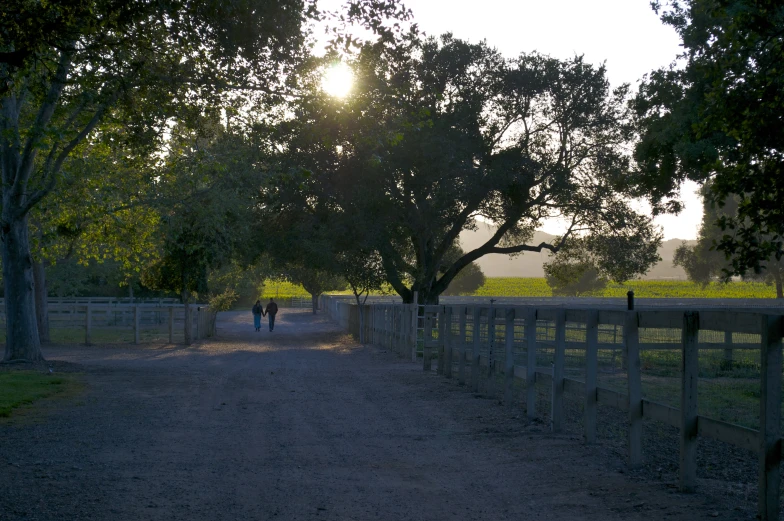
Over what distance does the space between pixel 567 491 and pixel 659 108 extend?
17.1 m

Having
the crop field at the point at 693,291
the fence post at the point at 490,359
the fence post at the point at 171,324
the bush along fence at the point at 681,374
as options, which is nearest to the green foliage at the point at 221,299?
the fence post at the point at 171,324

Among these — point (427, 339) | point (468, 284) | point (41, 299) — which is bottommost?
point (427, 339)

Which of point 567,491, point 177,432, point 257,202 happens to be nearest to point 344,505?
point 567,491

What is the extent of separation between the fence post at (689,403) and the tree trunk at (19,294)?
16.8 metres

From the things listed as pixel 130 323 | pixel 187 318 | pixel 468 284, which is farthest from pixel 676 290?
pixel 187 318

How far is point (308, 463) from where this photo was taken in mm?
7711

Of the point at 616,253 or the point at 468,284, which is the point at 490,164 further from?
the point at 468,284

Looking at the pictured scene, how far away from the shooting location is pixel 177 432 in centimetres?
964

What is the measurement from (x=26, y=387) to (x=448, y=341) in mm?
7949

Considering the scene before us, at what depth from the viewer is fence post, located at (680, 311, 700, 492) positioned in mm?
6336

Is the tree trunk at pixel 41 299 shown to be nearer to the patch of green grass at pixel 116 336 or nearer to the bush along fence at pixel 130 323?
the bush along fence at pixel 130 323

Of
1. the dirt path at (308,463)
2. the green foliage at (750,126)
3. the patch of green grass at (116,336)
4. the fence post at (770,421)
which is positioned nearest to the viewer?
the fence post at (770,421)

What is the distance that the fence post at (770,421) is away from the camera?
528 centimetres

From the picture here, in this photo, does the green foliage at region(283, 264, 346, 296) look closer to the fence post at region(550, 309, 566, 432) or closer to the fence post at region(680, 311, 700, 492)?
the fence post at region(550, 309, 566, 432)
